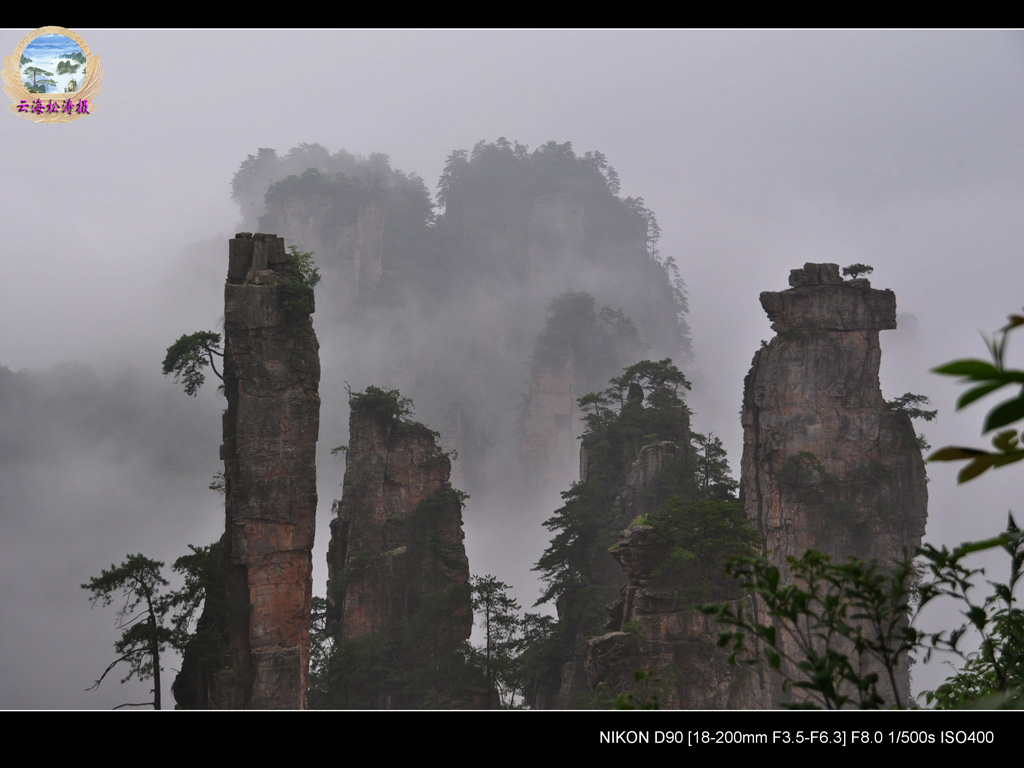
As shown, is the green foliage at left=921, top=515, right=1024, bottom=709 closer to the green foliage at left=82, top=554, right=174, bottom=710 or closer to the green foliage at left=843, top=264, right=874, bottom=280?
the green foliage at left=82, top=554, right=174, bottom=710

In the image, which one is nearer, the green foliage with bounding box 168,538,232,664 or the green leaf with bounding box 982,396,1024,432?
the green leaf with bounding box 982,396,1024,432

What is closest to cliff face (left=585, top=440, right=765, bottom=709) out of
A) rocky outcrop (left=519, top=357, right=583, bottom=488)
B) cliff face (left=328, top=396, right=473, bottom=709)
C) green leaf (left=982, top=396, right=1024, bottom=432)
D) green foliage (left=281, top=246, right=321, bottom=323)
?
cliff face (left=328, top=396, right=473, bottom=709)

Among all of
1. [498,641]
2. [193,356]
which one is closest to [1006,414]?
[193,356]

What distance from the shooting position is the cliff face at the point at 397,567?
98.0 ft

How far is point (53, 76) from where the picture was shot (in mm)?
15953

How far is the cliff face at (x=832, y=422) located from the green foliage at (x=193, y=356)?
2402 centimetres

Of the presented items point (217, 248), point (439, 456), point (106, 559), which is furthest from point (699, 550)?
point (217, 248)

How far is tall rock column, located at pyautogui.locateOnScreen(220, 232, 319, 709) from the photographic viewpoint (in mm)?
23062

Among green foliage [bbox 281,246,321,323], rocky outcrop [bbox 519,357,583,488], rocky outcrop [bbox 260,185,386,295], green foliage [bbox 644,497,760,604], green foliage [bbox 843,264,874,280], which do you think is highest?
rocky outcrop [bbox 260,185,386,295]

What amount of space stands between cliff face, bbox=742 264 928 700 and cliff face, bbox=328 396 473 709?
14437mm

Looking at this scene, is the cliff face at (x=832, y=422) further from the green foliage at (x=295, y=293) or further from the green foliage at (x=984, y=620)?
the green foliage at (x=984, y=620)

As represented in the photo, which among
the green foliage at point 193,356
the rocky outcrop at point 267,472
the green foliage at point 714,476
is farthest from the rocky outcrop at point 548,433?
the green foliage at point 193,356

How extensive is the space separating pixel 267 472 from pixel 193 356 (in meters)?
4.12

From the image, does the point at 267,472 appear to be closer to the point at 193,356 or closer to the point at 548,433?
the point at 193,356
